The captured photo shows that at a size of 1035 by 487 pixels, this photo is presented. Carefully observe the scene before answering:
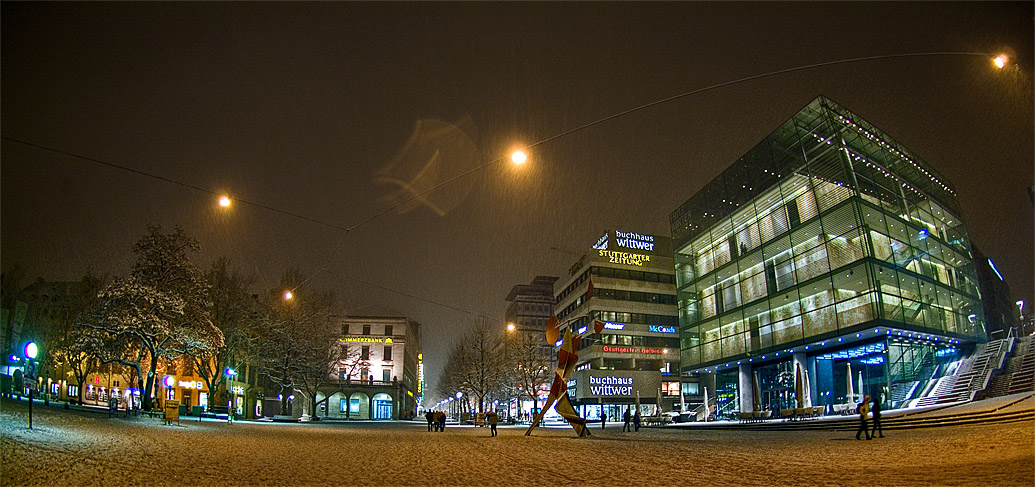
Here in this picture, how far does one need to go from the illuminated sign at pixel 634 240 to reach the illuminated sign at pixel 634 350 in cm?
1345

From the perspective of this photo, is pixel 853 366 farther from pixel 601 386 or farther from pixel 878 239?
pixel 601 386

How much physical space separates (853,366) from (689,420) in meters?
15.9

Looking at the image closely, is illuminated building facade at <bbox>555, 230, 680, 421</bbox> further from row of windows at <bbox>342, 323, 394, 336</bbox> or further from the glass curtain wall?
row of windows at <bbox>342, 323, 394, 336</bbox>

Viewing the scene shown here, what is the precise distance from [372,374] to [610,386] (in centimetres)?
3553

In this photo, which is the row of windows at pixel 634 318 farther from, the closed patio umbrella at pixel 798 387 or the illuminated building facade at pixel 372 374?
the closed patio umbrella at pixel 798 387

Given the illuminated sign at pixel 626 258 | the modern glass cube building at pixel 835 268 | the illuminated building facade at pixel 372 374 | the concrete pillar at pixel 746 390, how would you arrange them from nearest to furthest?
the modern glass cube building at pixel 835 268
the concrete pillar at pixel 746 390
the illuminated sign at pixel 626 258
the illuminated building facade at pixel 372 374

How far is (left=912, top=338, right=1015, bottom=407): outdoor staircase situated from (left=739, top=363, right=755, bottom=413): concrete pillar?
621 inches

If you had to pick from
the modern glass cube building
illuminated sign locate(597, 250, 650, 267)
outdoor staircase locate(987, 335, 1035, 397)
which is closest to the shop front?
illuminated sign locate(597, 250, 650, 267)

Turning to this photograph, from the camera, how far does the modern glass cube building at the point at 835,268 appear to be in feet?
129

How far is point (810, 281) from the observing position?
140 ft

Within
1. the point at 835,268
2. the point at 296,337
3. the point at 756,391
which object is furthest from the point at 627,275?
the point at 296,337

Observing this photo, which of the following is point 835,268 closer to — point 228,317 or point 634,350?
point 634,350

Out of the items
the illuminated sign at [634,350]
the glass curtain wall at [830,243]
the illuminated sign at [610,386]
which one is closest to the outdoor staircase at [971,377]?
the glass curtain wall at [830,243]

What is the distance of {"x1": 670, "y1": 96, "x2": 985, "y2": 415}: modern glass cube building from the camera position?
39219 millimetres
